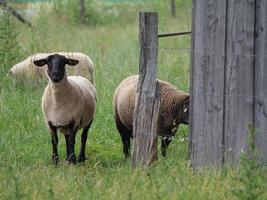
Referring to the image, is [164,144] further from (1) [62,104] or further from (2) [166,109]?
(1) [62,104]

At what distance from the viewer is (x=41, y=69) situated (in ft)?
42.9

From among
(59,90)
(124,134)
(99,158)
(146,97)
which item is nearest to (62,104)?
(59,90)

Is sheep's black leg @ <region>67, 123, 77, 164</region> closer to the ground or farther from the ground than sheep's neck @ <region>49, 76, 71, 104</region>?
closer to the ground

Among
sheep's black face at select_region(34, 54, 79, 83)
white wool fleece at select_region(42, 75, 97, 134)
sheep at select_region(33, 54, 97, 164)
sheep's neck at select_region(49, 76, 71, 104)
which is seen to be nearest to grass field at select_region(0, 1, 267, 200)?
sheep at select_region(33, 54, 97, 164)

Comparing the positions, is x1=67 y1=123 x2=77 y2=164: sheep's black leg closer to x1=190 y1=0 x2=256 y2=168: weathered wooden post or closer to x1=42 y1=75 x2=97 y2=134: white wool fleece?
x1=42 y1=75 x2=97 y2=134: white wool fleece

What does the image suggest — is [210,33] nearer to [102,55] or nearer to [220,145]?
[220,145]

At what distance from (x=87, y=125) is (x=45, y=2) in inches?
817

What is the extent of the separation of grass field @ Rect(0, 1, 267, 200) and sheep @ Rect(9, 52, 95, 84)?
0.28 m

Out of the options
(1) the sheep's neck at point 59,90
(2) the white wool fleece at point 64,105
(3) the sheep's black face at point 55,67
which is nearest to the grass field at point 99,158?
(2) the white wool fleece at point 64,105

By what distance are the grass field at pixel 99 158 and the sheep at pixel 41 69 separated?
28cm

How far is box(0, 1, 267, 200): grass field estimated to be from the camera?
20.6 ft

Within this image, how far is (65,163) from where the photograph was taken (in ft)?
27.2

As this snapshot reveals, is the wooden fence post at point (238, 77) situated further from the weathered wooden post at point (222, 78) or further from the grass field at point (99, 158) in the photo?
the grass field at point (99, 158)

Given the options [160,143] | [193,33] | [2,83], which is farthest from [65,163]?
[2,83]
